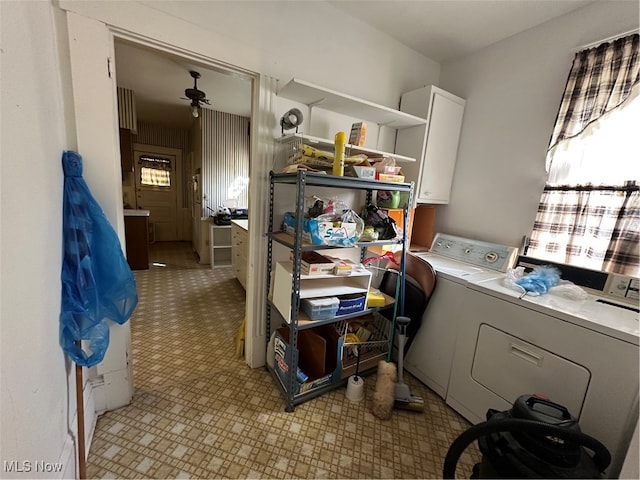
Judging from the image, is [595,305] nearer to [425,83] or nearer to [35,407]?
[425,83]

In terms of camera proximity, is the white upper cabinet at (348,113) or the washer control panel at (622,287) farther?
the white upper cabinet at (348,113)

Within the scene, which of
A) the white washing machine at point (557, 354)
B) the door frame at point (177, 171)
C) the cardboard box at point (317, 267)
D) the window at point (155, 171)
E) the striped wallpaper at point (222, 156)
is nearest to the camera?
the white washing machine at point (557, 354)

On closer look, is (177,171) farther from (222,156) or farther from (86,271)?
(86,271)

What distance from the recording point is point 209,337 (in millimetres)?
2275

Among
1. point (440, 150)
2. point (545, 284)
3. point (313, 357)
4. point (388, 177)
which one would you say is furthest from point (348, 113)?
point (313, 357)

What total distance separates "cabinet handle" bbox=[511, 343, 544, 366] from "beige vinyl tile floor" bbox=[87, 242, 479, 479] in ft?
1.94

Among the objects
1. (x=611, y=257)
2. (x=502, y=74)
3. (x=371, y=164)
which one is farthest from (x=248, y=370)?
(x=502, y=74)

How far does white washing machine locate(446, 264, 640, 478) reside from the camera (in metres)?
1.00

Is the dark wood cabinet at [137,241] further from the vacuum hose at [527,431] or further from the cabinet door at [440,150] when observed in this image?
the vacuum hose at [527,431]

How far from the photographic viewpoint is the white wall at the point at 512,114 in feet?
5.30

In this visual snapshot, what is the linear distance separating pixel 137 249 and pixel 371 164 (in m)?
3.80

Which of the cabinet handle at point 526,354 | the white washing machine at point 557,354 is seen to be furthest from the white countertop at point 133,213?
the cabinet handle at point 526,354

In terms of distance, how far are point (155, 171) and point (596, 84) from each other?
271 inches

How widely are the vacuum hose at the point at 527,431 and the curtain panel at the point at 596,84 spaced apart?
5.43ft
